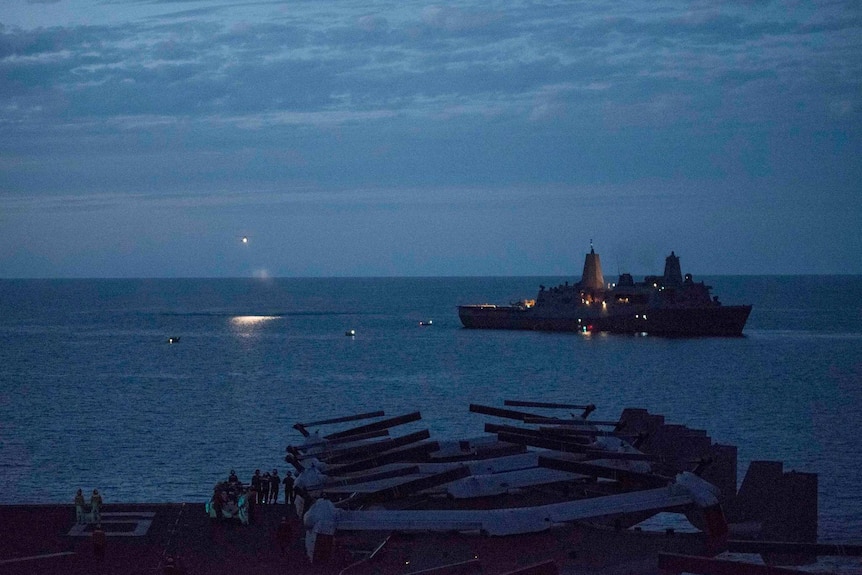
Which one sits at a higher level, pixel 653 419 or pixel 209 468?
pixel 653 419

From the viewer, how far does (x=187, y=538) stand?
2320 cm

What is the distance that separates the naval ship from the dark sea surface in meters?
2.21

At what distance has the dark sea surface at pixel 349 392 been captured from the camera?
160 ft

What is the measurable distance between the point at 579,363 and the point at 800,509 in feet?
271

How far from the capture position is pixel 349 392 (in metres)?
80.8

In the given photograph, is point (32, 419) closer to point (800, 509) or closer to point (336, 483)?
point (336, 483)

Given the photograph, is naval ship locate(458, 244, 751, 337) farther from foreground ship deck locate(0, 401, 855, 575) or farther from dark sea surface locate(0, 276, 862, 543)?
foreground ship deck locate(0, 401, 855, 575)

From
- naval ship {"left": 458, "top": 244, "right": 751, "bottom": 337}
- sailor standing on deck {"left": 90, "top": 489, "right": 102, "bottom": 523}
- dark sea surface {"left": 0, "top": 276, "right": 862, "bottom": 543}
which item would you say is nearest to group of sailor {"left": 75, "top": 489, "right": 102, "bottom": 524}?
sailor standing on deck {"left": 90, "top": 489, "right": 102, "bottom": 523}

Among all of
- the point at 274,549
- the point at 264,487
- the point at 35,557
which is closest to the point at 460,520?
the point at 274,549

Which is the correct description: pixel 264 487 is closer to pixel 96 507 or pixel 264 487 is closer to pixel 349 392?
pixel 96 507

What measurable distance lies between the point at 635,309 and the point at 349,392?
63.9 metres

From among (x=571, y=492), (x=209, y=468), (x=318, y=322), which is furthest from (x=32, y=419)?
(x=318, y=322)

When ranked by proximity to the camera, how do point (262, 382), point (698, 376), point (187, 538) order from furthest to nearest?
point (698, 376) → point (262, 382) → point (187, 538)

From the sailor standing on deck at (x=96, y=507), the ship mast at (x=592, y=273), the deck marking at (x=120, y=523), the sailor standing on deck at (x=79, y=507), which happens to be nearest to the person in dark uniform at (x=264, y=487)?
the deck marking at (x=120, y=523)
